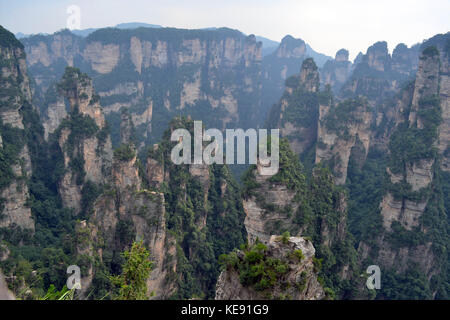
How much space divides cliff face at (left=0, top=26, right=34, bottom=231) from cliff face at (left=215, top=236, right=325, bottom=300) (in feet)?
81.9

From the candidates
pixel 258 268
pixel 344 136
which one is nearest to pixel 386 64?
pixel 344 136

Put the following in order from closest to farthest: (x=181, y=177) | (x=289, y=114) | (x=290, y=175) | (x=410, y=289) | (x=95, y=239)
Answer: (x=95, y=239), (x=290, y=175), (x=410, y=289), (x=181, y=177), (x=289, y=114)

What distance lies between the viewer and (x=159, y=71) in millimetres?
90938

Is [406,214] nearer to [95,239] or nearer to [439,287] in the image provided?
[439,287]

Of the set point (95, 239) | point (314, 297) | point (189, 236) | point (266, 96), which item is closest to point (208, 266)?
point (189, 236)

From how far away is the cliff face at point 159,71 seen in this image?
257ft

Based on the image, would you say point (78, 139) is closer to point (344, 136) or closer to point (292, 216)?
point (292, 216)

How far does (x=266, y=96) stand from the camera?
344 ft

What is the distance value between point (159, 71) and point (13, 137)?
61845mm

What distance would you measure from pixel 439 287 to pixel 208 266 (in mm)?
20502

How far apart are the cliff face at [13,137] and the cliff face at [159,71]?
107 ft

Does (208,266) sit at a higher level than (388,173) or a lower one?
lower

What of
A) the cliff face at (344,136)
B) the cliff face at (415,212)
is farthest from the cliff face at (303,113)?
the cliff face at (415,212)

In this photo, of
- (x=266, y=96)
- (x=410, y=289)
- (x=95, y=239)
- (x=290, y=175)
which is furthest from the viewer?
(x=266, y=96)
